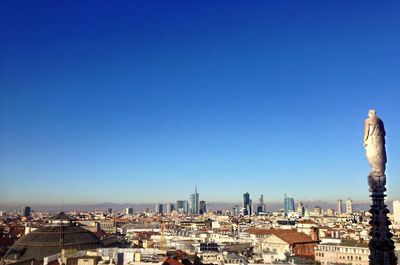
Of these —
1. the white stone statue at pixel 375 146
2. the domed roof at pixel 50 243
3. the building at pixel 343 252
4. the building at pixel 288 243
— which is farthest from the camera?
the building at pixel 288 243

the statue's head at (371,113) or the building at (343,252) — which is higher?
the statue's head at (371,113)

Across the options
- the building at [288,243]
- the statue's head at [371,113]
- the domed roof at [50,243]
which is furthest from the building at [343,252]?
the statue's head at [371,113]

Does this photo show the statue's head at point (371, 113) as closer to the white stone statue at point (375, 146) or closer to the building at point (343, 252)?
the white stone statue at point (375, 146)

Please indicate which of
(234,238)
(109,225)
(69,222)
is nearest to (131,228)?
(109,225)

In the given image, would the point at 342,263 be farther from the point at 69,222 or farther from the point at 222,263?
the point at 69,222

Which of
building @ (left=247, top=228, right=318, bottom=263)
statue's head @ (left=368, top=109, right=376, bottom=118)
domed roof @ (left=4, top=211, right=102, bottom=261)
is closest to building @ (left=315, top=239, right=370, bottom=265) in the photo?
building @ (left=247, top=228, right=318, bottom=263)

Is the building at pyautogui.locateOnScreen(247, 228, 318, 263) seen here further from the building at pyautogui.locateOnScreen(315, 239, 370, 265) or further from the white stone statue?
the white stone statue

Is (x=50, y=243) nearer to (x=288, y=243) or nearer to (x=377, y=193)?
(x=288, y=243)
